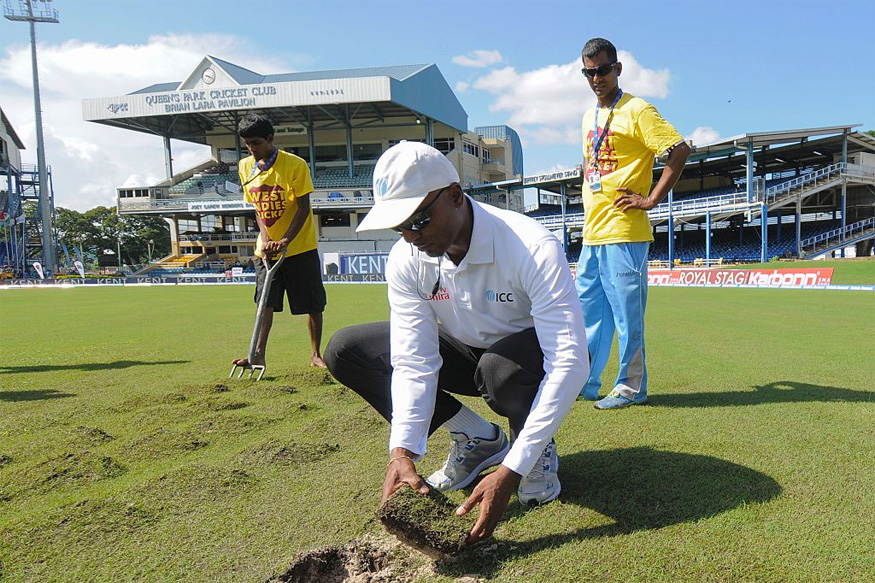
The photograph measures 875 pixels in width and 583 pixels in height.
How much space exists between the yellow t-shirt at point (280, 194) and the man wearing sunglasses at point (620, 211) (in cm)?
238

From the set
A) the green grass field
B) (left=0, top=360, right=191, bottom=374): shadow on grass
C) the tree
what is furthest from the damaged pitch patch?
the tree

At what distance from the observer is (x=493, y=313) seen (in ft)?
7.02

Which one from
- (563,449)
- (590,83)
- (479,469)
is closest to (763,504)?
(563,449)

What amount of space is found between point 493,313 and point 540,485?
65 cm

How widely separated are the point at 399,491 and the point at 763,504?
1287 millimetres

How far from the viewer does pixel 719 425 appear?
2938mm

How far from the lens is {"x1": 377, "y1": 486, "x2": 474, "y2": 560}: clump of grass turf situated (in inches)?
66.7

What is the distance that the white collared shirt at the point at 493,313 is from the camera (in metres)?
1.81

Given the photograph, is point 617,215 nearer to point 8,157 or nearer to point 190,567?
point 190,567

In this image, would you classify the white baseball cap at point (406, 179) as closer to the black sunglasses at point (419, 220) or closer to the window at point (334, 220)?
the black sunglasses at point (419, 220)

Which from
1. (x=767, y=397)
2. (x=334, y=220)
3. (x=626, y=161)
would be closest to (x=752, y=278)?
(x=767, y=397)

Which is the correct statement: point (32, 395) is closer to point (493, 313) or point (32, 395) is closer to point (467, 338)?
point (467, 338)

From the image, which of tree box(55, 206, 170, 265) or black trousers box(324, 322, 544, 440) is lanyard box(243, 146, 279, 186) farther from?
tree box(55, 206, 170, 265)

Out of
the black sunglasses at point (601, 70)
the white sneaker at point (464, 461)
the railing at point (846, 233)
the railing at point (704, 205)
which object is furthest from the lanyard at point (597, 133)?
the railing at point (846, 233)
